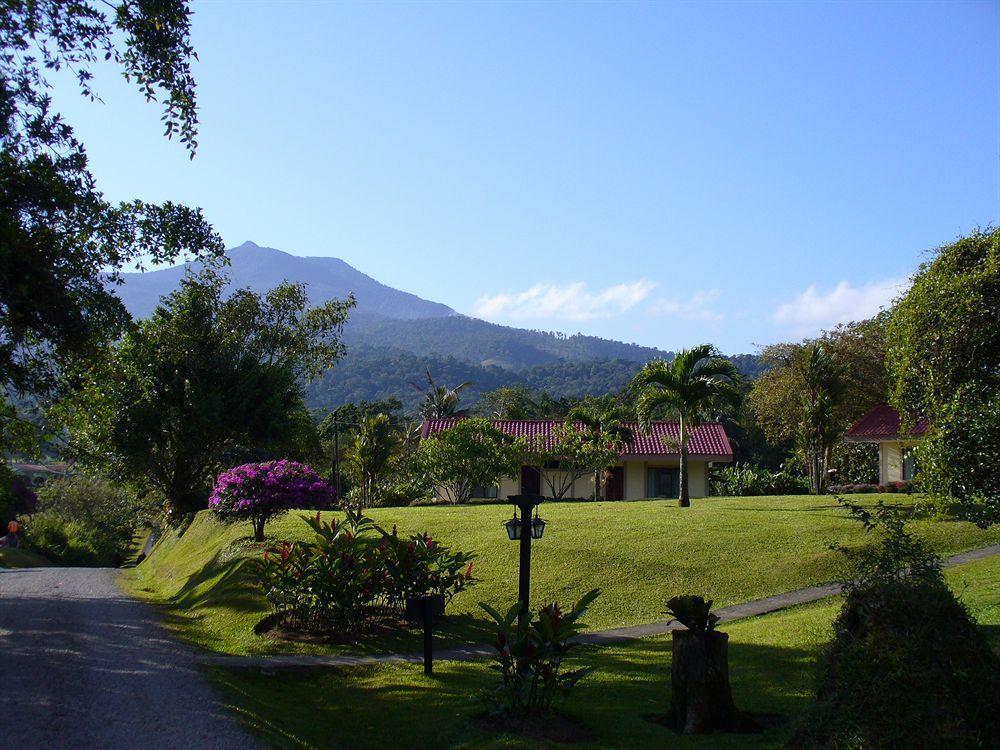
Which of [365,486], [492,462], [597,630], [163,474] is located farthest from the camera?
[365,486]

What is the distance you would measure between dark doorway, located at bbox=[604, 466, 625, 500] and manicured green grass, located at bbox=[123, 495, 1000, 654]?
676 inches

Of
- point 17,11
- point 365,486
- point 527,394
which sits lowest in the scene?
point 365,486

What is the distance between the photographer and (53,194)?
1139cm

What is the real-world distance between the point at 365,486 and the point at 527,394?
63526 millimetres

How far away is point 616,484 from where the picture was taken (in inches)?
1640

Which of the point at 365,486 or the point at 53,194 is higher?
the point at 53,194

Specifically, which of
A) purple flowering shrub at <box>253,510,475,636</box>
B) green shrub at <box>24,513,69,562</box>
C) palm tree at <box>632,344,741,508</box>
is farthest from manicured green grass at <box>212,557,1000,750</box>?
green shrub at <box>24,513,69,562</box>

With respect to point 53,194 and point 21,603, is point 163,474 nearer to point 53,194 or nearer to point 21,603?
point 21,603

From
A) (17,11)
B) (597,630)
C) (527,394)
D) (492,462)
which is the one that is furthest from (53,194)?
(527,394)

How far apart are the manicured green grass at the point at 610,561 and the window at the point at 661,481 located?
16887mm

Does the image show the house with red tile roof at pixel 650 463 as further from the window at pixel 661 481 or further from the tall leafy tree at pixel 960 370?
the tall leafy tree at pixel 960 370

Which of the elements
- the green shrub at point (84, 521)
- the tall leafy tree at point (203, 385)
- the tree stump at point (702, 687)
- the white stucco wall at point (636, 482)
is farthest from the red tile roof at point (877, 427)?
the green shrub at point (84, 521)

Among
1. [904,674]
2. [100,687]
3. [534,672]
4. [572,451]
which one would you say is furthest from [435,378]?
[904,674]

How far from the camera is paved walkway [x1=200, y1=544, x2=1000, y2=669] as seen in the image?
1180 centimetres
